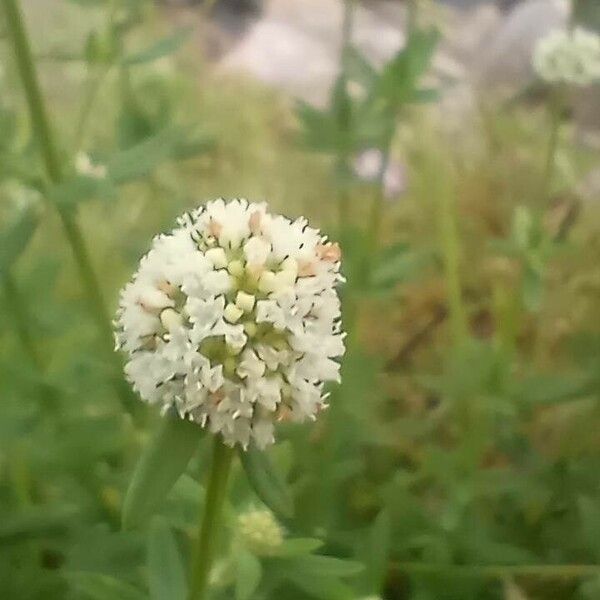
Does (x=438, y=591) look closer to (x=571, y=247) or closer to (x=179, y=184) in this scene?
(x=571, y=247)

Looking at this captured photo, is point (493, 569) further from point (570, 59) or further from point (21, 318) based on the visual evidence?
point (570, 59)

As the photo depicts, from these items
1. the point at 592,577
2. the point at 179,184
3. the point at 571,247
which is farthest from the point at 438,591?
the point at 179,184

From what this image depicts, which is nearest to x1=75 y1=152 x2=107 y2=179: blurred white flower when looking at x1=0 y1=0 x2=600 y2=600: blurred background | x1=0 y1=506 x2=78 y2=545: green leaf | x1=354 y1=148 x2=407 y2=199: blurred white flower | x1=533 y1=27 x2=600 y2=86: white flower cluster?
x1=0 y1=0 x2=600 y2=600: blurred background

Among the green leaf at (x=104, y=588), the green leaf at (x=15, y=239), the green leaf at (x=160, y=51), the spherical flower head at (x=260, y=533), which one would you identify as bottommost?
the green leaf at (x=104, y=588)

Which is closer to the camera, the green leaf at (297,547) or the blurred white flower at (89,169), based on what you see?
the green leaf at (297,547)

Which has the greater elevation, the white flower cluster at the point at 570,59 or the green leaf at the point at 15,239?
the white flower cluster at the point at 570,59

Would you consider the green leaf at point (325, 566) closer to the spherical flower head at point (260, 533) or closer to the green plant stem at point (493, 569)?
the spherical flower head at point (260, 533)

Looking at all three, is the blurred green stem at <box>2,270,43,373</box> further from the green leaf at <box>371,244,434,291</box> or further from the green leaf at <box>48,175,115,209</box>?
the green leaf at <box>371,244,434,291</box>

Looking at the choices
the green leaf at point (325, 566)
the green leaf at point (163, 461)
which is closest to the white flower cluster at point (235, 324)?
the green leaf at point (163, 461)
